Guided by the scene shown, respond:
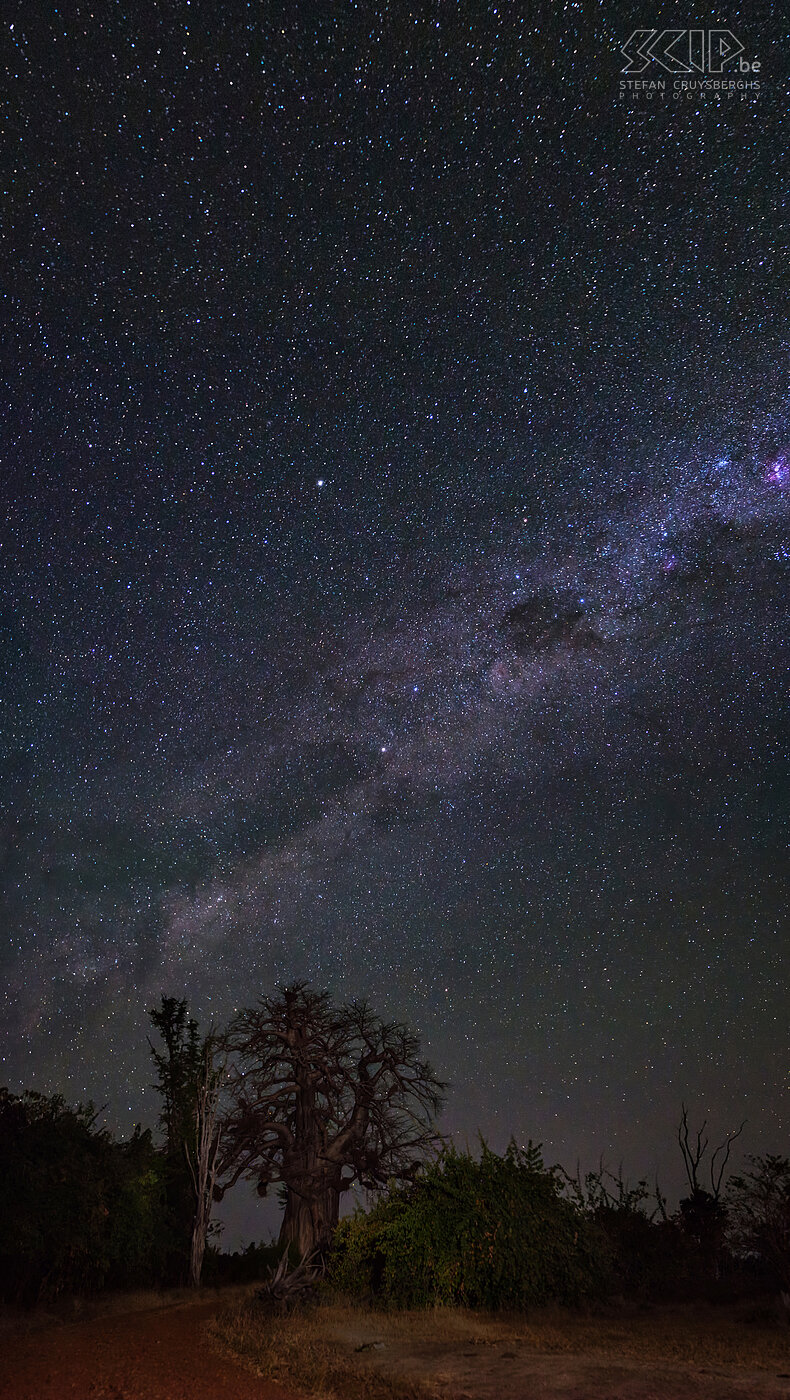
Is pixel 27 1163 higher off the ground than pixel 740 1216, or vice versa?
pixel 27 1163

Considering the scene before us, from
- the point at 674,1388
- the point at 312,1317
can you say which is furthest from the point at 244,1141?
the point at 674,1388

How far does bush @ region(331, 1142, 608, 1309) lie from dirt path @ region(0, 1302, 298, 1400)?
3919mm

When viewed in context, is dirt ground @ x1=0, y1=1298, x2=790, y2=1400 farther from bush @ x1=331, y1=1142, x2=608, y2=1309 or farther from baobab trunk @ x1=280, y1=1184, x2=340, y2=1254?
baobab trunk @ x1=280, y1=1184, x2=340, y2=1254

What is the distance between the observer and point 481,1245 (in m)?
16.9

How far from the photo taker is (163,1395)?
32.4ft

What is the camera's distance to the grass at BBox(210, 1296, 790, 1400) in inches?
418

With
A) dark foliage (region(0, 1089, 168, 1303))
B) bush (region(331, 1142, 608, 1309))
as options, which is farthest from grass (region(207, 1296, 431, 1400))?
dark foliage (region(0, 1089, 168, 1303))

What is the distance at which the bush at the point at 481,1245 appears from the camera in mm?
16828

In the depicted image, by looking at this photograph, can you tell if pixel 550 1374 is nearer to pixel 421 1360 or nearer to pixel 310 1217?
pixel 421 1360

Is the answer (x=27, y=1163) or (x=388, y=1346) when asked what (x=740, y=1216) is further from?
(x=27, y=1163)

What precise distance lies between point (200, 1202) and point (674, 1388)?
19.6m

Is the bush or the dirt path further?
the bush

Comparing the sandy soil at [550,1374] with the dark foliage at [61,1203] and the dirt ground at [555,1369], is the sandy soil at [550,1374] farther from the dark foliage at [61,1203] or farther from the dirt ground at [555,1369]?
the dark foliage at [61,1203]

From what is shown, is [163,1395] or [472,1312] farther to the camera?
[472,1312]
